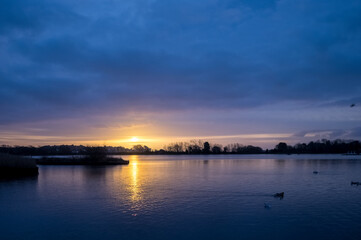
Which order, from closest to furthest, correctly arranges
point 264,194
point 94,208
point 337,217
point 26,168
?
point 337,217, point 94,208, point 264,194, point 26,168

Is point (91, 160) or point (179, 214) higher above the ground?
point (91, 160)

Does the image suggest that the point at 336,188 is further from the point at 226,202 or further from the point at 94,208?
the point at 94,208

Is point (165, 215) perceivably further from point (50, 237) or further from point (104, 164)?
point (104, 164)

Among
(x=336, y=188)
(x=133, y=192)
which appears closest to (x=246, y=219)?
(x=133, y=192)

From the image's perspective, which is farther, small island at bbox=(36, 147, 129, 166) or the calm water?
small island at bbox=(36, 147, 129, 166)

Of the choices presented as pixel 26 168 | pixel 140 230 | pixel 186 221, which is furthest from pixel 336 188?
pixel 26 168

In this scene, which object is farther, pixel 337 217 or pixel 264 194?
pixel 264 194

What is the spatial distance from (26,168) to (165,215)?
32.0 m

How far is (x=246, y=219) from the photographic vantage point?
15195mm

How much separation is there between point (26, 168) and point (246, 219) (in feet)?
117

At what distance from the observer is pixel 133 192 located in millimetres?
24016

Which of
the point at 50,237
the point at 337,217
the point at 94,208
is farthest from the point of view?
the point at 94,208

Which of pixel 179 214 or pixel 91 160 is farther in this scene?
pixel 91 160

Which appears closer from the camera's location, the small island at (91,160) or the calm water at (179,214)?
the calm water at (179,214)
